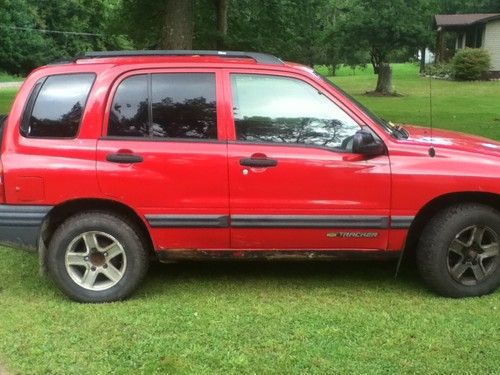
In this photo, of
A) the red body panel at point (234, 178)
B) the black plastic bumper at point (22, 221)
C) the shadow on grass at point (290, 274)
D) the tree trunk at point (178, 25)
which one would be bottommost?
the shadow on grass at point (290, 274)

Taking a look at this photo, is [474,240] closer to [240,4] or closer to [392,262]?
[392,262]

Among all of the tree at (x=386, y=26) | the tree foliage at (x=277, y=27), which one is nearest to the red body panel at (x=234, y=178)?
the tree foliage at (x=277, y=27)

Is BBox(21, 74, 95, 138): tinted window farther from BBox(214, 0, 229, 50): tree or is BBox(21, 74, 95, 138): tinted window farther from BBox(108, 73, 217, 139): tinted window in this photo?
BBox(214, 0, 229, 50): tree

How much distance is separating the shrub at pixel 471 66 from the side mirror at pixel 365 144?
99.2ft

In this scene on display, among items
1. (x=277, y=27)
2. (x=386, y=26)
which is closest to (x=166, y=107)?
(x=277, y=27)

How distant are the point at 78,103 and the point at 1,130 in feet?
2.29

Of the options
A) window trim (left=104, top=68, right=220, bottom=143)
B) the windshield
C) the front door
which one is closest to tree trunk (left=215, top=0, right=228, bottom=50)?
the windshield

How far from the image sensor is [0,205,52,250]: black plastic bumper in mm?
4543

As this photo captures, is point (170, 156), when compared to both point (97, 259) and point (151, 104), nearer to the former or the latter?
point (151, 104)

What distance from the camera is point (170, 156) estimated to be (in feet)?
14.8

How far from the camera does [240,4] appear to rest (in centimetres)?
2630

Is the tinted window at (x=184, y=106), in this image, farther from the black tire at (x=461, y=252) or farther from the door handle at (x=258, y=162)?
the black tire at (x=461, y=252)

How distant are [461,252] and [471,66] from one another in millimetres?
30268

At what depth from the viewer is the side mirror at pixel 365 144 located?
443cm
